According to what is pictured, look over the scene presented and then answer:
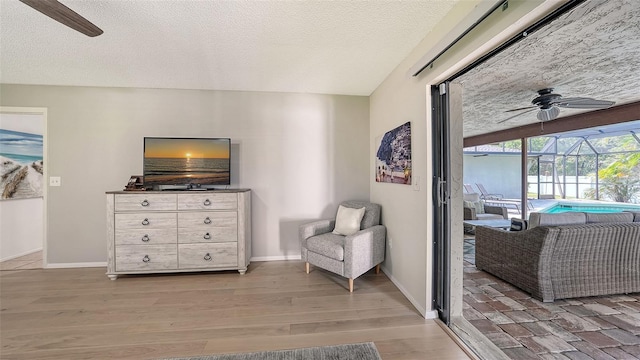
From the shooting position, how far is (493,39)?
4.18 ft

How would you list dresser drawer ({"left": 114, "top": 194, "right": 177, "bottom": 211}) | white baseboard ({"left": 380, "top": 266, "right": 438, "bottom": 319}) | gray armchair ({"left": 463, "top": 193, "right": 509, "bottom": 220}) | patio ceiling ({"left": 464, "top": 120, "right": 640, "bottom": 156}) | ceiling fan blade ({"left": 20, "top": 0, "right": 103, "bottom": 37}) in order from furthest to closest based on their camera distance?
gray armchair ({"left": 463, "top": 193, "right": 509, "bottom": 220}) → patio ceiling ({"left": 464, "top": 120, "right": 640, "bottom": 156}) → dresser drawer ({"left": 114, "top": 194, "right": 177, "bottom": 211}) → white baseboard ({"left": 380, "top": 266, "right": 438, "bottom": 319}) → ceiling fan blade ({"left": 20, "top": 0, "right": 103, "bottom": 37})

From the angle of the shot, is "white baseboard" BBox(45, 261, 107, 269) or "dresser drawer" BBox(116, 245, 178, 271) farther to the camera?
"white baseboard" BBox(45, 261, 107, 269)

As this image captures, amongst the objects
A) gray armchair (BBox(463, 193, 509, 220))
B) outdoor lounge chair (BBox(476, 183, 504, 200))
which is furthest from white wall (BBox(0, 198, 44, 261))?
outdoor lounge chair (BBox(476, 183, 504, 200))

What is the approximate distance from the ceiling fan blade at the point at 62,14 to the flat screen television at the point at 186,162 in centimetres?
137

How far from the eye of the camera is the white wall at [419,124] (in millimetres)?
1313

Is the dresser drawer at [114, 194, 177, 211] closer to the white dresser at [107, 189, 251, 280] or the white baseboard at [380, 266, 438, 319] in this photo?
the white dresser at [107, 189, 251, 280]

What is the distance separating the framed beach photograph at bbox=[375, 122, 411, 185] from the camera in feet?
7.29

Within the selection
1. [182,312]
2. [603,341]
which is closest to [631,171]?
[603,341]

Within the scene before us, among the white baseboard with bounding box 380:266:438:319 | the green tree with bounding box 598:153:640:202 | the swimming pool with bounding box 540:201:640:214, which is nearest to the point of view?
the white baseboard with bounding box 380:266:438:319

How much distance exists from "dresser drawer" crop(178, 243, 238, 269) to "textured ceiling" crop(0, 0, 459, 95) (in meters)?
2.04

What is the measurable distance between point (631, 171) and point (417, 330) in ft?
19.5

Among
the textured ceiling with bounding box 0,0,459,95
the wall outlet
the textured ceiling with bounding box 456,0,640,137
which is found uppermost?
the textured ceiling with bounding box 0,0,459,95

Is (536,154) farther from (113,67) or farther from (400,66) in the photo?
(113,67)

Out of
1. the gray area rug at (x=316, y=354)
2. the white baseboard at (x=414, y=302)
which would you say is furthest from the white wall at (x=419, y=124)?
the gray area rug at (x=316, y=354)
